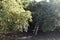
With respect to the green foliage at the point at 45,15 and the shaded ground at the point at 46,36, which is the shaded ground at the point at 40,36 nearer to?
the shaded ground at the point at 46,36

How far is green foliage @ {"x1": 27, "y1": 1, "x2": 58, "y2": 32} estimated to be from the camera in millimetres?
9180

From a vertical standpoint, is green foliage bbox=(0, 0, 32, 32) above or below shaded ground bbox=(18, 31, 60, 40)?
above

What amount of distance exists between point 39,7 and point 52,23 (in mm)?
1150

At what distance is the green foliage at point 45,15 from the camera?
361 inches

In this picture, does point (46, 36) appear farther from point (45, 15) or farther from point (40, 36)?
point (45, 15)

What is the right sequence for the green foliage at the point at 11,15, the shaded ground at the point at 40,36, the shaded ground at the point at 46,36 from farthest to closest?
the shaded ground at the point at 46,36, the shaded ground at the point at 40,36, the green foliage at the point at 11,15

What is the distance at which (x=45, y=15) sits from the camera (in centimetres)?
920

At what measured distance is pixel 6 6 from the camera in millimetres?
5891

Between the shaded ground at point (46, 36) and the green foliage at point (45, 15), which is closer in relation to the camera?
the green foliage at point (45, 15)

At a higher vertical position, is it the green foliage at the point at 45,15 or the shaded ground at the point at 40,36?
the green foliage at the point at 45,15

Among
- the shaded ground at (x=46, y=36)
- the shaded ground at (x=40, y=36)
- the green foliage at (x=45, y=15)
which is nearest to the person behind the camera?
the green foliage at (x=45, y=15)

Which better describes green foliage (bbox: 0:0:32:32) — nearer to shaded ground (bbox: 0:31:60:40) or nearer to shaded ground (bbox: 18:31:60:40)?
shaded ground (bbox: 0:31:60:40)

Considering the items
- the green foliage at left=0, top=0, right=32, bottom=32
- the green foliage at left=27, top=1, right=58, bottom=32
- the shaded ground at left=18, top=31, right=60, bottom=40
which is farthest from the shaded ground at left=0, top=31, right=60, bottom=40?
the green foliage at left=0, top=0, right=32, bottom=32

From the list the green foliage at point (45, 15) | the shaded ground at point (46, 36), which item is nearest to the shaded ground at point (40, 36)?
the shaded ground at point (46, 36)
